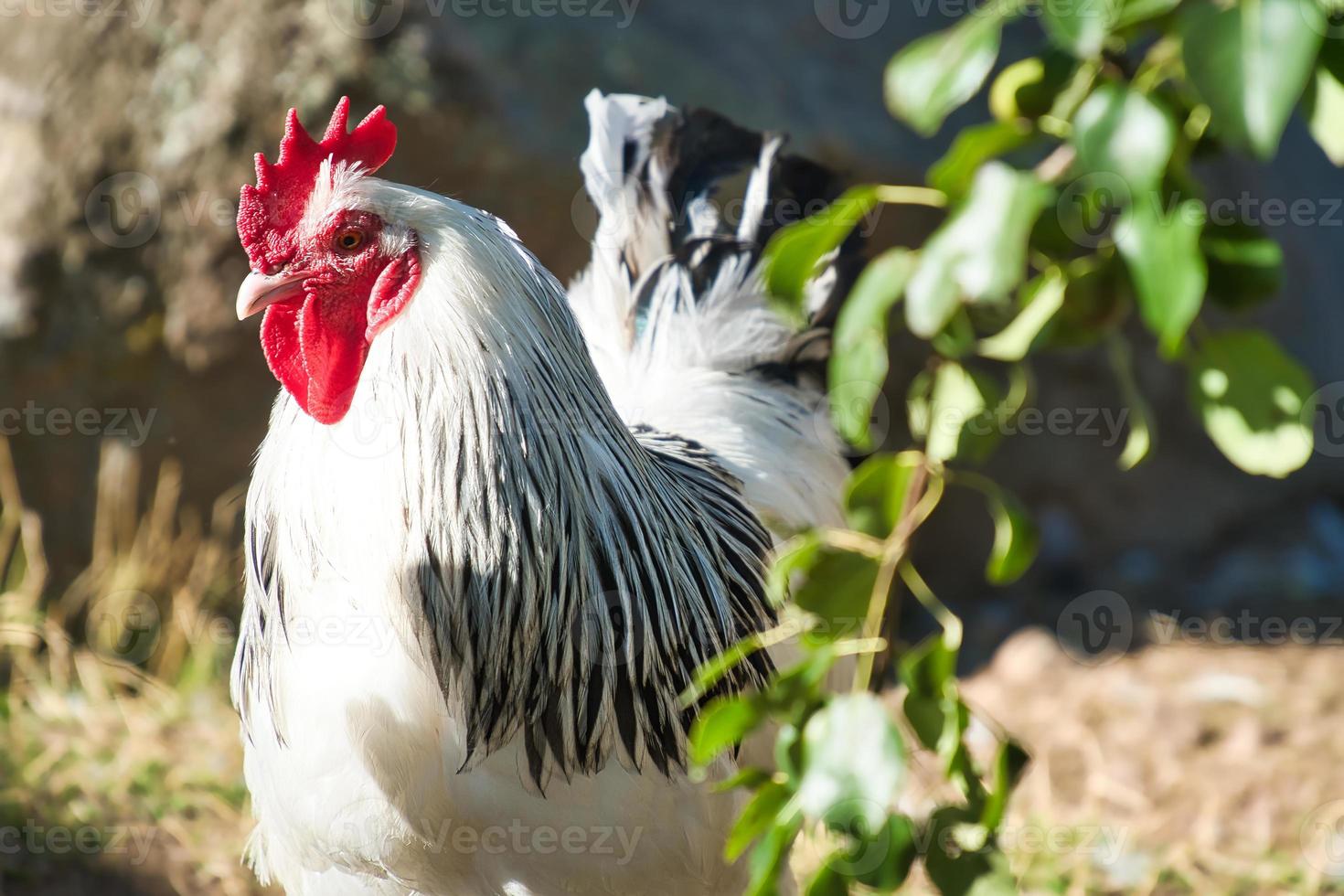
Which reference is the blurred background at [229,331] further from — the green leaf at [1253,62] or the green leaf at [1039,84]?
the green leaf at [1253,62]

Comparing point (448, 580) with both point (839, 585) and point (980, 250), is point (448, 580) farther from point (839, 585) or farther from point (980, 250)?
point (980, 250)

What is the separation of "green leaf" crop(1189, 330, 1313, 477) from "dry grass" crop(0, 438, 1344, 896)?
3178mm

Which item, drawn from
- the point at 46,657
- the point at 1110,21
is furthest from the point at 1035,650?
the point at 1110,21

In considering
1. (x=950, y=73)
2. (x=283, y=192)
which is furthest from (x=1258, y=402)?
(x=283, y=192)

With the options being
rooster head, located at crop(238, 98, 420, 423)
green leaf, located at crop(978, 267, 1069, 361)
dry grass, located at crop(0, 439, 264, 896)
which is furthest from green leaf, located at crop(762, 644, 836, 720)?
dry grass, located at crop(0, 439, 264, 896)

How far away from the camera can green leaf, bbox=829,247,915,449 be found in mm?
889

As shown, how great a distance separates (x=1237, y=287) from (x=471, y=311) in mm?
1522

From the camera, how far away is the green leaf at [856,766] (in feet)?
3.12

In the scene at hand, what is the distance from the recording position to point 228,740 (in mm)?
4691

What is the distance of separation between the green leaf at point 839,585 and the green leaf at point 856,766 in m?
0.07

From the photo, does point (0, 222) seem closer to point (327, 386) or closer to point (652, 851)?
point (327, 386)

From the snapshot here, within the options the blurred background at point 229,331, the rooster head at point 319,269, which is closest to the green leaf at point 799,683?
the rooster head at point 319,269

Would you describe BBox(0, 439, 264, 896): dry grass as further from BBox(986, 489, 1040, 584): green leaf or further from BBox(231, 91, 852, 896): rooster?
BBox(986, 489, 1040, 584): green leaf

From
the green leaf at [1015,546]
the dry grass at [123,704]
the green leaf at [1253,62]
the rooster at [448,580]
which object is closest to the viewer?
the green leaf at [1253,62]
